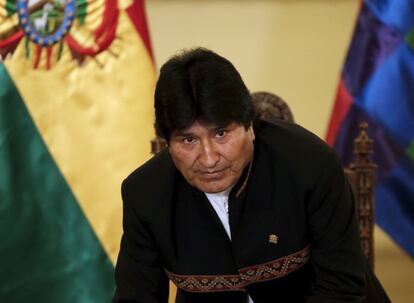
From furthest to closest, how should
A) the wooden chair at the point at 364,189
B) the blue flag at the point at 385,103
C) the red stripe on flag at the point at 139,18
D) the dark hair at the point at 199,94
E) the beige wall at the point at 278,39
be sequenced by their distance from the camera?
the beige wall at the point at 278,39, the blue flag at the point at 385,103, the red stripe on flag at the point at 139,18, the wooden chair at the point at 364,189, the dark hair at the point at 199,94

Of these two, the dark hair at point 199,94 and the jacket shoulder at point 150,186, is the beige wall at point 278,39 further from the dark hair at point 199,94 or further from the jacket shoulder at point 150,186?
the dark hair at point 199,94

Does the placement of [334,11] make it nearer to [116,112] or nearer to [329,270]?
[116,112]

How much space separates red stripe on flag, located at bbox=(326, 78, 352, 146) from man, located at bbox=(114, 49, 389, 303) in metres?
1.45

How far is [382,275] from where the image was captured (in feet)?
10.7

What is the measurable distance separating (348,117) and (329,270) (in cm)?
161

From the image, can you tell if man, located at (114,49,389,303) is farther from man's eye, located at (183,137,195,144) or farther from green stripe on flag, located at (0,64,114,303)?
green stripe on flag, located at (0,64,114,303)

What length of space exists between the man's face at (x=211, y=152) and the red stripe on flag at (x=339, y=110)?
1.68 metres

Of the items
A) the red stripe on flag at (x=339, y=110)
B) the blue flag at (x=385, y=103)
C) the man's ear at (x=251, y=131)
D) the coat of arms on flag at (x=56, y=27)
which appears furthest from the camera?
the red stripe on flag at (x=339, y=110)

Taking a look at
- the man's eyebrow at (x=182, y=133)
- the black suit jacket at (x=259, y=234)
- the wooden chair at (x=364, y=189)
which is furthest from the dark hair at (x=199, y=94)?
the wooden chair at (x=364, y=189)

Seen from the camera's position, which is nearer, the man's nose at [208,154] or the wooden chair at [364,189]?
the man's nose at [208,154]

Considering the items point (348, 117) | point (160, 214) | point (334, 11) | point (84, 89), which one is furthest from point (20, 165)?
point (334, 11)

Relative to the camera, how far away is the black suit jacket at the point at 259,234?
1457 millimetres

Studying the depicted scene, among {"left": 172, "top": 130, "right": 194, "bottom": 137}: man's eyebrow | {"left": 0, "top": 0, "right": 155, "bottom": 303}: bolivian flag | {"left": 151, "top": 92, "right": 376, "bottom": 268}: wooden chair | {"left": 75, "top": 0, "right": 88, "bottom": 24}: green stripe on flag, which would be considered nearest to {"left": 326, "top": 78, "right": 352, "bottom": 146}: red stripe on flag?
{"left": 151, "top": 92, "right": 376, "bottom": 268}: wooden chair

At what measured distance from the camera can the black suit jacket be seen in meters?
1.46
